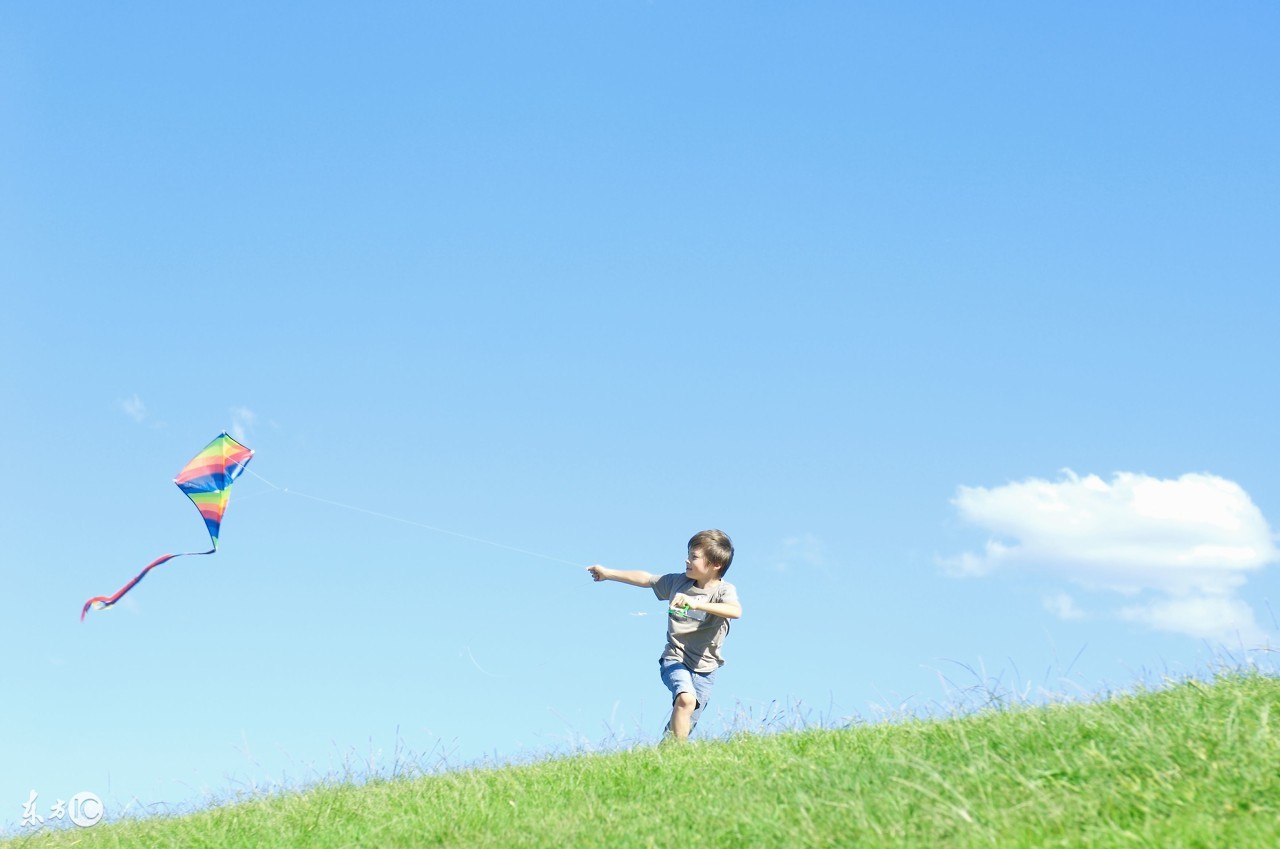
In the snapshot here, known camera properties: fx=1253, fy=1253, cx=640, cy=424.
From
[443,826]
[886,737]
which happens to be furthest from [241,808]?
[886,737]

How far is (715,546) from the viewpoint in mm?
11516

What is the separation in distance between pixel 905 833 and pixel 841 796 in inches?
33.1

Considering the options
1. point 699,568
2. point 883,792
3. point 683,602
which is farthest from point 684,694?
point 883,792

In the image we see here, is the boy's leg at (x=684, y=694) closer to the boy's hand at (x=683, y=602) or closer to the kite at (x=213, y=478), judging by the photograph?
the boy's hand at (x=683, y=602)

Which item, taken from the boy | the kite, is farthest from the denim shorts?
the kite

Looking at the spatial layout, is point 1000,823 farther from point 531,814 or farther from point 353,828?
point 353,828

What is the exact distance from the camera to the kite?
484 inches

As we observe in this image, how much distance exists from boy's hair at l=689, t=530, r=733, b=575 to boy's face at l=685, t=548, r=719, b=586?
0.12 ft

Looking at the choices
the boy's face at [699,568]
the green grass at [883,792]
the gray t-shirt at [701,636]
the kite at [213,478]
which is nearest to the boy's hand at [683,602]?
the gray t-shirt at [701,636]

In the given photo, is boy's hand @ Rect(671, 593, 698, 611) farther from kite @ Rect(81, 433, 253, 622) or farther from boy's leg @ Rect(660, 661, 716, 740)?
kite @ Rect(81, 433, 253, 622)

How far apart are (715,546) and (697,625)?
74cm

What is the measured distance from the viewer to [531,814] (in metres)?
8.20

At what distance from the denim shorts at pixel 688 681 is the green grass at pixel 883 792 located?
0.99 m

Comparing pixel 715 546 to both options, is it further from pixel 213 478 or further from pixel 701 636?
pixel 213 478
